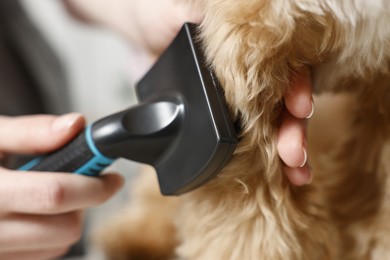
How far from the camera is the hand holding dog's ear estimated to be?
1.26 feet

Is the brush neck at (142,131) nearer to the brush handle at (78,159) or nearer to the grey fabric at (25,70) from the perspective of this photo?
the brush handle at (78,159)

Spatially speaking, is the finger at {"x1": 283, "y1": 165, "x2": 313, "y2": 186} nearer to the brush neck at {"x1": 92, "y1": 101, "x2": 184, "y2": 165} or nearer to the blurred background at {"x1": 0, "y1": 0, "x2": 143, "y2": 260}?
the brush neck at {"x1": 92, "y1": 101, "x2": 184, "y2": 165}

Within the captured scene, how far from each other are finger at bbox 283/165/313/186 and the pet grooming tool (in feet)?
0.18

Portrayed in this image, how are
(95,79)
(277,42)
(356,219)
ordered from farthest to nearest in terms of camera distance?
(95,79), (356,219), (277,42)

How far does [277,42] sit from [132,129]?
15cm

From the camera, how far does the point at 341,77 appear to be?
16.0 inches

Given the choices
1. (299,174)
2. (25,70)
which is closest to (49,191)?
(299,174)

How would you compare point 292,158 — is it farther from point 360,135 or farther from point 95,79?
point 95,79

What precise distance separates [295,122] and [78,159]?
0.67 ft

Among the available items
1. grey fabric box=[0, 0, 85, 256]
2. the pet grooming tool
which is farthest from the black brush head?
grey fabric box=[0, 0, 85, 256]

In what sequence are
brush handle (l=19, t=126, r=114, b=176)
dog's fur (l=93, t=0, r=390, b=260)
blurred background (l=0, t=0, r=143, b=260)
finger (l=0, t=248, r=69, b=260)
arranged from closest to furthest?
dog's fur (l=93, t=0, r=390, b=260) → brush handle (l=19, t=126, r=114, b=176) → finger (l=0, t=248, r=69, b=260) → blurred background (l=0, t=0, r=143, b=260)

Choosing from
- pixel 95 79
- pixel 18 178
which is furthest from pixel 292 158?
pixel 95 79

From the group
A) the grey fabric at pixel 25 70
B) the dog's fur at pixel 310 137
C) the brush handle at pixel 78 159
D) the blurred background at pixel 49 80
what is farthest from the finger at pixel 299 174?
the grey fabric at pixel 25 70

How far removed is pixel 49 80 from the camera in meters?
1.04
